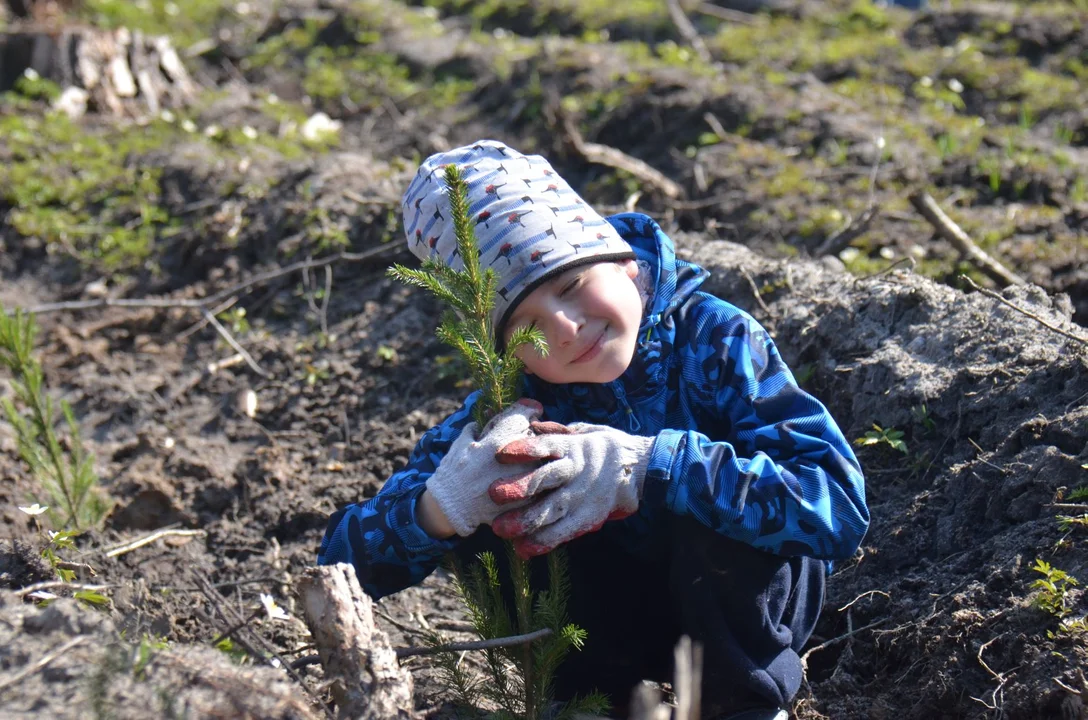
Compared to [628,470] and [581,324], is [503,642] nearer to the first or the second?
[628,470]

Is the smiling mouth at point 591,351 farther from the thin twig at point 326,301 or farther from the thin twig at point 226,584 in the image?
the thin twig at point 326,301

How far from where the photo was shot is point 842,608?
2.68 m

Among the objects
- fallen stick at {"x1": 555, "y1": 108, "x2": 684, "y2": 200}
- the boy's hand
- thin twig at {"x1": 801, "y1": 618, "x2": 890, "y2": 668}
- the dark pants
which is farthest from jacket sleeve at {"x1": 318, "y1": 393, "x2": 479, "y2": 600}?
fallen stick at {"x1": 555, "y1": 108, "x2": 684, "y2": 200}

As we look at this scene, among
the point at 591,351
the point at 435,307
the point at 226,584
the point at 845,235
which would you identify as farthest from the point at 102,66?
the point at 591,351

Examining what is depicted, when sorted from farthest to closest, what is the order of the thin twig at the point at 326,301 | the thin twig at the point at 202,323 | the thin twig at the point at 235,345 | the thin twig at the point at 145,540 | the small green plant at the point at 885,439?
1. the thin twig at the point at 202,323
2. the thin twig at the point at 326,301
3. the thin twig at the point at 235,345
4. the thin twig at the point at 145,540
5. the small green plant at the point at 885,439

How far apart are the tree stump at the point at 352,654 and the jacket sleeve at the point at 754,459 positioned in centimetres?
56

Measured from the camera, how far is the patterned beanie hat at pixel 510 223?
7.43 feet

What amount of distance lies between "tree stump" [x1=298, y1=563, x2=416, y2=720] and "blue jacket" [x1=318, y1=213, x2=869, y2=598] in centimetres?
26

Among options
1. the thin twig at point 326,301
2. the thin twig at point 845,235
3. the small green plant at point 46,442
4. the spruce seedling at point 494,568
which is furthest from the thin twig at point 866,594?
the thin twig at point 326,301

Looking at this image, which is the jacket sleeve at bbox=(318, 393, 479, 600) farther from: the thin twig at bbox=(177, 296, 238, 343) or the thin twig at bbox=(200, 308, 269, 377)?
the thin twig at bbox=(177, 296, 238, 343)

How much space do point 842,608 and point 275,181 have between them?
11.5ft

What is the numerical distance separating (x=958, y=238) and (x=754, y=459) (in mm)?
2315

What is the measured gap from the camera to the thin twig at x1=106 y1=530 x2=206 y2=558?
10.6ft

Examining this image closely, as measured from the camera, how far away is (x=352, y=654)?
1.99m
